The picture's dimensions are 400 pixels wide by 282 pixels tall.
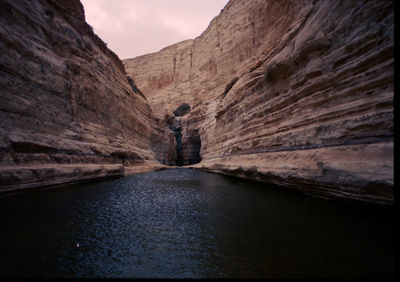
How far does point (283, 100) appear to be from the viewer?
18.2 ft

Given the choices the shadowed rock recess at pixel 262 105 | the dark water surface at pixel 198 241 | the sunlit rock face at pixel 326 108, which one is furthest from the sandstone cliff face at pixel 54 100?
the sunlit rock face at pixel 326 108

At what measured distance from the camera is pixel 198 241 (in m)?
2.05

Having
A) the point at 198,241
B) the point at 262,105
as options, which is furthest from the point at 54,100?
the point at 262,105

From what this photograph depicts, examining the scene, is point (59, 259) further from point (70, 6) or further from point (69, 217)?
point (70, 6)

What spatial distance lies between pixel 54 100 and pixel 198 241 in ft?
25.4

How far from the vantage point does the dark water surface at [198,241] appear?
4.94 feet

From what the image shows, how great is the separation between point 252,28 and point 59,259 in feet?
62.7

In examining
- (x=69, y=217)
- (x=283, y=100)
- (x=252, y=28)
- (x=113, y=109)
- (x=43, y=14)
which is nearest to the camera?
(x=69, y=217)

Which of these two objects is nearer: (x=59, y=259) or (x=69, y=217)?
(x=59, y=259)

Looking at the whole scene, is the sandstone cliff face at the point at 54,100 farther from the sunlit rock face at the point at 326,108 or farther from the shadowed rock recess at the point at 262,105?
the sunlit rock face at the point at 326,108

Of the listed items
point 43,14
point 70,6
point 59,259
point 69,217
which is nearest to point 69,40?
point 43,14

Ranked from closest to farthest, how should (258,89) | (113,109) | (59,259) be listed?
1. (59,259)
2. (258,89)
3. (113,109)

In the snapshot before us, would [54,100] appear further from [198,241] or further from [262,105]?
[262,105]

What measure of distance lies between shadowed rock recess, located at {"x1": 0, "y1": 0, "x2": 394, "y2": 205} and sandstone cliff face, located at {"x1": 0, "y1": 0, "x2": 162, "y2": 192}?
0.04m
